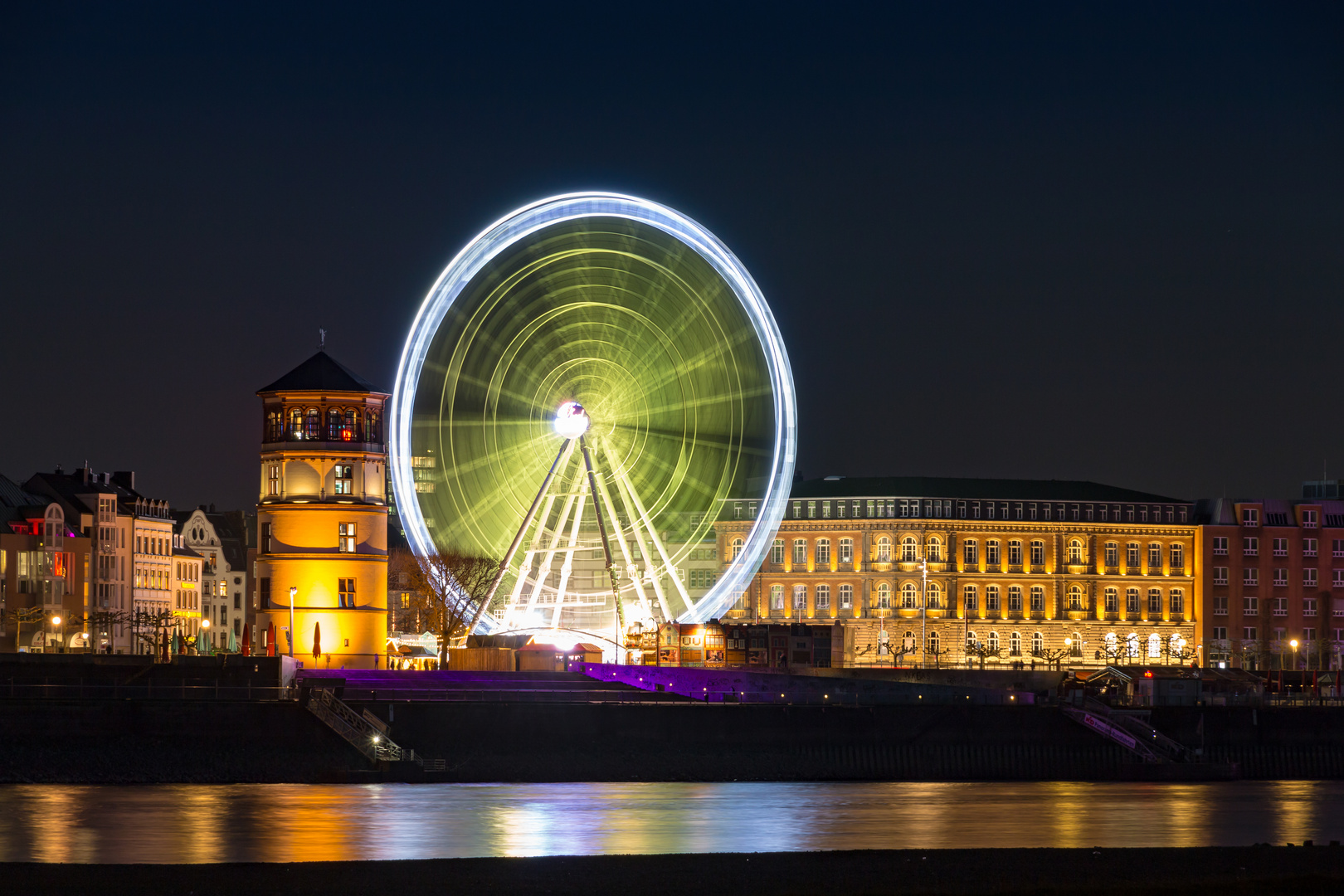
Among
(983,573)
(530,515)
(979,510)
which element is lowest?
(983,573)

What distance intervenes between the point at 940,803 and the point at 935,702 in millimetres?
16530

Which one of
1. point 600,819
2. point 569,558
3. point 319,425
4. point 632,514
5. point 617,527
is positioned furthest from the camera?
point 569,558

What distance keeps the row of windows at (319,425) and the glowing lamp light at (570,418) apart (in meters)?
8.62

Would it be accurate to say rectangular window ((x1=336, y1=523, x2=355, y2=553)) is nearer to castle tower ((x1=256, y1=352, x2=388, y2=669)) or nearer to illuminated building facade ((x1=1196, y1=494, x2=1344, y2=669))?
castle tower ((x1=256, y1=352, x2=388, y2=669))

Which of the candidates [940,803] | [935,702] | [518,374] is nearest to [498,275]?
[518,374]

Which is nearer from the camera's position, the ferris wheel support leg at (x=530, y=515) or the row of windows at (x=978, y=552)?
the ferris wheel support leg at (x=530, y=515)

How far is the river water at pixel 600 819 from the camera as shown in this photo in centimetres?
4709

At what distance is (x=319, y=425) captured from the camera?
86.9 metres

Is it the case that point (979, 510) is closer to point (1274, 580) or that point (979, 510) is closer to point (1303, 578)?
point (1274, 580)

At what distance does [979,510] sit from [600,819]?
340 ft

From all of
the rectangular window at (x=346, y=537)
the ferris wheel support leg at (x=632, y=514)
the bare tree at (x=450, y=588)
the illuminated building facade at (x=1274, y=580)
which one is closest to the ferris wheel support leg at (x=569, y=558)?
the ferris wheel support leg at (x=632, y=514)

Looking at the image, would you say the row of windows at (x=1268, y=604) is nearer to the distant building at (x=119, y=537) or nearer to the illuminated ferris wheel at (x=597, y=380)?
the distant building at (x=119, y=537)

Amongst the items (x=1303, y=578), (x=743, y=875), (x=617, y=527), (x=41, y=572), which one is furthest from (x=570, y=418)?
(x=1303, y=578)

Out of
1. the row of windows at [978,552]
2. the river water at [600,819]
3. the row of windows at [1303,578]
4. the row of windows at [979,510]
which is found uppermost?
the row of windows at [979,510]
